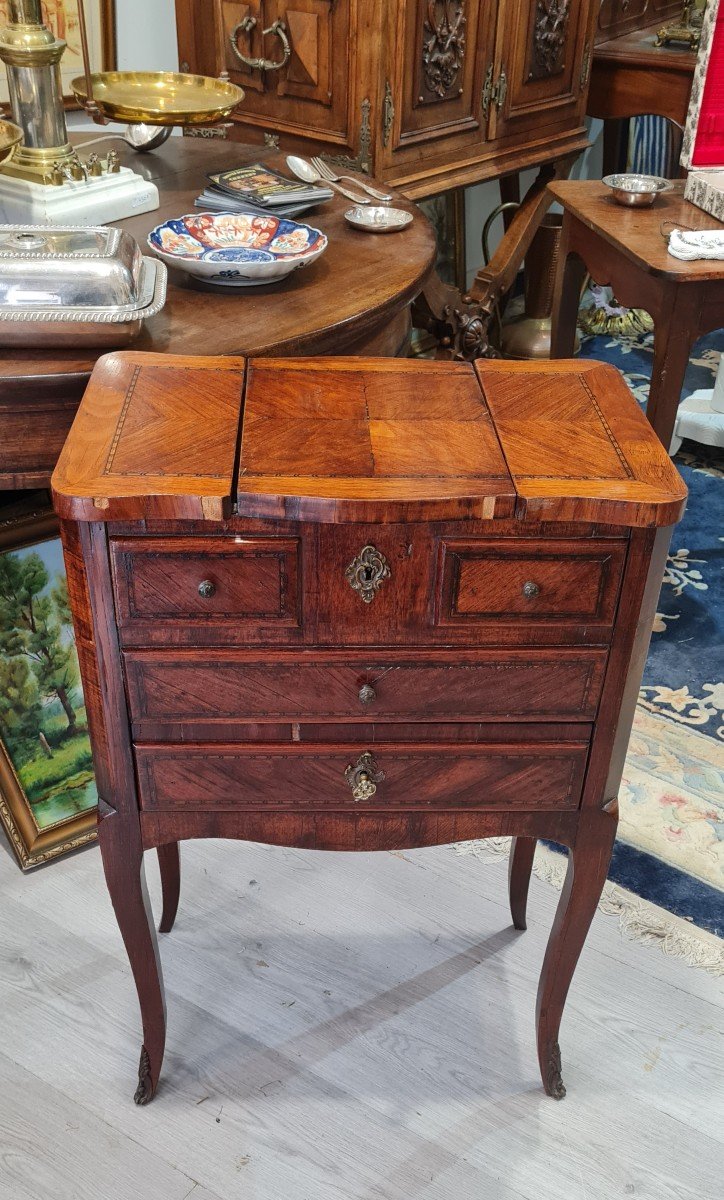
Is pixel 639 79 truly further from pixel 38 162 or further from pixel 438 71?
pixel 38 162

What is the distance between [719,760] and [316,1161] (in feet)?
3.99

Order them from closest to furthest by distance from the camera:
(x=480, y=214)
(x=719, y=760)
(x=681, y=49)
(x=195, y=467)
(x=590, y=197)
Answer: (x=195, y=467)
(x=719, y=760)
(x=590, y=197)
(x=681, y=49)
(x=480, y=214)

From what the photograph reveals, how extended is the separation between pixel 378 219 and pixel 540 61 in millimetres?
1686

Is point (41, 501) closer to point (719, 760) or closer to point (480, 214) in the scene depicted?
point (719, 760)

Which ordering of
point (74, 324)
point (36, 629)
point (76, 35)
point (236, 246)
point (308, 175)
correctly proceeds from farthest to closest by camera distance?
point (76, 35) < point (308, 175) < point (36, 629) < point (236, 246) < point (74, 324)

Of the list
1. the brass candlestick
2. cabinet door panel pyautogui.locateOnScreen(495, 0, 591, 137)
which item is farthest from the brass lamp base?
cabinet door panel pyautogui.locateOnScreen(495, 0, 591, 137)

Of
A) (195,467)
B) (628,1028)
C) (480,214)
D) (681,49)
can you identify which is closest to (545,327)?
(480,214)

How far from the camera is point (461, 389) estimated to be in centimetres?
143

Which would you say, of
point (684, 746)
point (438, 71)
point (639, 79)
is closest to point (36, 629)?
point (684, 746)

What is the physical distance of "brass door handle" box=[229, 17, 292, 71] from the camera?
280 centimetres

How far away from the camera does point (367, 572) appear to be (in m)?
1.21

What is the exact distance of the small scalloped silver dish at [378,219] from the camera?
6.45 ft

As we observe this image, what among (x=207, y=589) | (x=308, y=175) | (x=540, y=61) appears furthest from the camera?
(x=540, y=61)

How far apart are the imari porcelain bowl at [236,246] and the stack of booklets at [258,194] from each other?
8 centimetres
